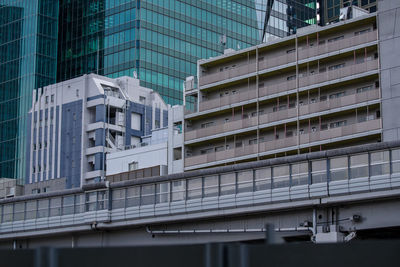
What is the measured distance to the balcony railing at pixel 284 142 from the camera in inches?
3012

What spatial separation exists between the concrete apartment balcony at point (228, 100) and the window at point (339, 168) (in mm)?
42694

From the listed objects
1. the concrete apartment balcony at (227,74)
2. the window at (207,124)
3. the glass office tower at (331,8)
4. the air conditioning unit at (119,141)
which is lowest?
the window at (207,124)

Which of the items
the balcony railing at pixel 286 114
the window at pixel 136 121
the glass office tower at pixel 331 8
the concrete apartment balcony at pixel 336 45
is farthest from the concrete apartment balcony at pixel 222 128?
the glass office tower at pixel 331 8

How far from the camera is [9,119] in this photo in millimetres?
135000

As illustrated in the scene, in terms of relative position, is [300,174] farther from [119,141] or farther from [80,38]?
[80,38]

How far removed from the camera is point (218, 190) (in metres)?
50.4

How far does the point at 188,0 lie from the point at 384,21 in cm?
6706

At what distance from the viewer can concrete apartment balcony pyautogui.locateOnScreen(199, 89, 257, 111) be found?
290 ft

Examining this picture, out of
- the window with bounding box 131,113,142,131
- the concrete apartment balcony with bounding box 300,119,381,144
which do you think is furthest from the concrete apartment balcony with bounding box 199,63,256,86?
the window with bounding box 131,113,142,131

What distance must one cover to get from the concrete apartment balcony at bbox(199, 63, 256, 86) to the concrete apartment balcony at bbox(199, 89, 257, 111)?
1973mm

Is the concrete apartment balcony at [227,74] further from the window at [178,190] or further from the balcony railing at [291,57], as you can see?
the window at [178,190]

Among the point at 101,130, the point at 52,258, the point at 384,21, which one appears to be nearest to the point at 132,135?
the point at 101,130

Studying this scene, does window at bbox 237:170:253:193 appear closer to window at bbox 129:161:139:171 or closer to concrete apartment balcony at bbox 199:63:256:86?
concrete apartment balcony at bbox 199:63:256:86

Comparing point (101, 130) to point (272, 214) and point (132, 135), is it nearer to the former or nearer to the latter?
point (132, 135)
